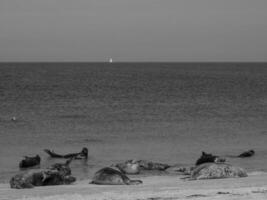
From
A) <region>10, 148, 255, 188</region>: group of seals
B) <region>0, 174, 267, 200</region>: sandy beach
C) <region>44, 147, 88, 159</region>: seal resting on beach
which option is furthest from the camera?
<region>44, 147, 88, 159</region>: seal resting on beach

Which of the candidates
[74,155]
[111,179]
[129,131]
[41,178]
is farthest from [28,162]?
[129,131]

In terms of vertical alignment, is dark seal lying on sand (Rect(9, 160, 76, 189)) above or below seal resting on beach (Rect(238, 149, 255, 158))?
above

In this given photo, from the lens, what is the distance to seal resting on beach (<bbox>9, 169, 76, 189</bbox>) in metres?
16.7

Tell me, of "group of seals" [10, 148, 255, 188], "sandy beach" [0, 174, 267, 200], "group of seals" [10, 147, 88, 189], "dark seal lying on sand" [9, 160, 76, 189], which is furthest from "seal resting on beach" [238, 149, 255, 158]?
"dark seal lying on sand" [9, 160, 76, 189]

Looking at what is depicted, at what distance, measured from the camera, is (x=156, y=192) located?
47.5 feet

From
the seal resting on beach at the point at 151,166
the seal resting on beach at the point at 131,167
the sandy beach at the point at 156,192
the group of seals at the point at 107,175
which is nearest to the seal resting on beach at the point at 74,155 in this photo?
the seal resting on beach at the point at 151,166

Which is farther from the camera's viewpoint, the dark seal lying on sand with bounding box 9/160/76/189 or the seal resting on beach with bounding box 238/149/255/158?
the seal resting on beach with bounding box 238/149/255/158

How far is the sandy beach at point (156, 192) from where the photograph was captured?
1379 centimetres

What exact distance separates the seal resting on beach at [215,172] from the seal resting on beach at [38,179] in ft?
12.8

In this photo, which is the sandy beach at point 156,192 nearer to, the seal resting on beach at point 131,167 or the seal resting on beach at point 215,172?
the seal resting on beach at point 215,172

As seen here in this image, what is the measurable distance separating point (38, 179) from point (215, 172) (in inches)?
211

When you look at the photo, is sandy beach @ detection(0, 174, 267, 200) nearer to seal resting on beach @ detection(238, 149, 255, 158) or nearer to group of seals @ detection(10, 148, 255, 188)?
group of seals @ detection(10, 148, 255, 188)

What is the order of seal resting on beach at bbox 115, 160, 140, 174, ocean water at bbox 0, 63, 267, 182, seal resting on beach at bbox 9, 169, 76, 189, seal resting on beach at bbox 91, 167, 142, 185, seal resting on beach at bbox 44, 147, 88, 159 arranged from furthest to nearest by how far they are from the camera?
ocean water at bbox 0, 63, 267, 182 → seal resting on beach at bbox 44, 147, 88, 159 → seal resting on beach at bbox 115, 160, 140, 174 → seal resting on beach at bbox 91, 167, 142, 185 → seal resting on beach at bbox 9, 169, 76, 189

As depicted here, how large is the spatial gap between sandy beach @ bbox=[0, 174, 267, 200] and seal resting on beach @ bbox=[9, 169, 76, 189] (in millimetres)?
371
